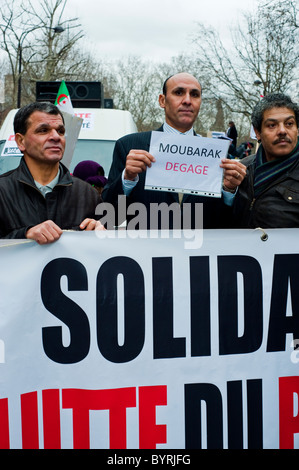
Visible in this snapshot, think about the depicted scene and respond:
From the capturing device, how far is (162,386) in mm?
2715

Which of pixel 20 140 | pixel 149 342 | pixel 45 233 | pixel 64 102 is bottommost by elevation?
pixel 149 342

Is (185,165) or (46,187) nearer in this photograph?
(185,165)

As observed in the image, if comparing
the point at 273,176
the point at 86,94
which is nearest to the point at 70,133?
the point at 273,176

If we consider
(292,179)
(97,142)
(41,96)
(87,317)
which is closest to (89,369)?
(87,317)

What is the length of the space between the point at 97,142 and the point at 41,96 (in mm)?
1630

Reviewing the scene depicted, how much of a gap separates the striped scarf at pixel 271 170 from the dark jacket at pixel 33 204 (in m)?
0.89

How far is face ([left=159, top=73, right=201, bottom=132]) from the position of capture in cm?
319

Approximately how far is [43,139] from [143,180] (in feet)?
1.89

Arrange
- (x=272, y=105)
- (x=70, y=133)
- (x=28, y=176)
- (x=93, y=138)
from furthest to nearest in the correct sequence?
(x=93, y=138) < (x=70, y=133) < (x=272, y=105) < (x=28, y=176)

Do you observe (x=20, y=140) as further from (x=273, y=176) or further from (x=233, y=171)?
(x=273, y=176)

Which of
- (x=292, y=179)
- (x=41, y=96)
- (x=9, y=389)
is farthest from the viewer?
(x=41, y=96)

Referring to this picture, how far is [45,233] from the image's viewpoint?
2.69m

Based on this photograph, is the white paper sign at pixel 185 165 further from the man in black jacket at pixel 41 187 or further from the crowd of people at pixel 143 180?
the man in black jacket at pixel 41 187
